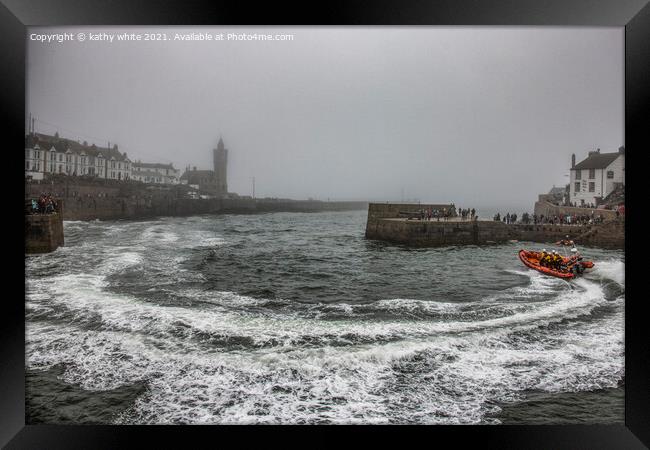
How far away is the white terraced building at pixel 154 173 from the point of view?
5157 mm

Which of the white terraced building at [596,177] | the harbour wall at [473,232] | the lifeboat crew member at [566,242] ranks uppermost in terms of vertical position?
the white terraced building at [596,177]

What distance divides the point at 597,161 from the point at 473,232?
2593mm

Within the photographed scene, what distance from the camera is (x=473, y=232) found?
6.89 meters

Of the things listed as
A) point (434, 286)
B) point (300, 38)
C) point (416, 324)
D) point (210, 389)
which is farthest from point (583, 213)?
point (210, 389)

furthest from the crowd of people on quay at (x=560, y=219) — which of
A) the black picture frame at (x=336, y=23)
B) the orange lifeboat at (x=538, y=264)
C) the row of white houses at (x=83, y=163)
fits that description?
the row of white houses at (x=83, y=163)

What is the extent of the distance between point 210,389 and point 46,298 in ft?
9.42

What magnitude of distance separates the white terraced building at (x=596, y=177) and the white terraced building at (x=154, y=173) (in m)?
6.45

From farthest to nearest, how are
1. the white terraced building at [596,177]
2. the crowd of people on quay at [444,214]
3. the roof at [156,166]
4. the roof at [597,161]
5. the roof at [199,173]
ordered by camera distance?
the crowd of people on quay at [444,214] < the roof at [199,173] < the roof at [156,166] < the roof at [597,161] < the white terraced building at [596,177]

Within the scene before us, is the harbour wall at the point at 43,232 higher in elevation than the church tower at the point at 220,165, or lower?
lower

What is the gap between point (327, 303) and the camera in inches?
193

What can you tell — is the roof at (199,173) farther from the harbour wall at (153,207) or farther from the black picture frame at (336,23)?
the black picture frame at (336,23)

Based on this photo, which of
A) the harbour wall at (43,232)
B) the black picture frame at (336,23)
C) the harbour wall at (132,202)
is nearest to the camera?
the black picture frame at (336,23)

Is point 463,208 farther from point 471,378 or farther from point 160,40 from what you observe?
point 160,40

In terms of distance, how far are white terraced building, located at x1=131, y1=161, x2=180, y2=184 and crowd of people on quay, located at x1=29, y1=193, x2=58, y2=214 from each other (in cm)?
113
